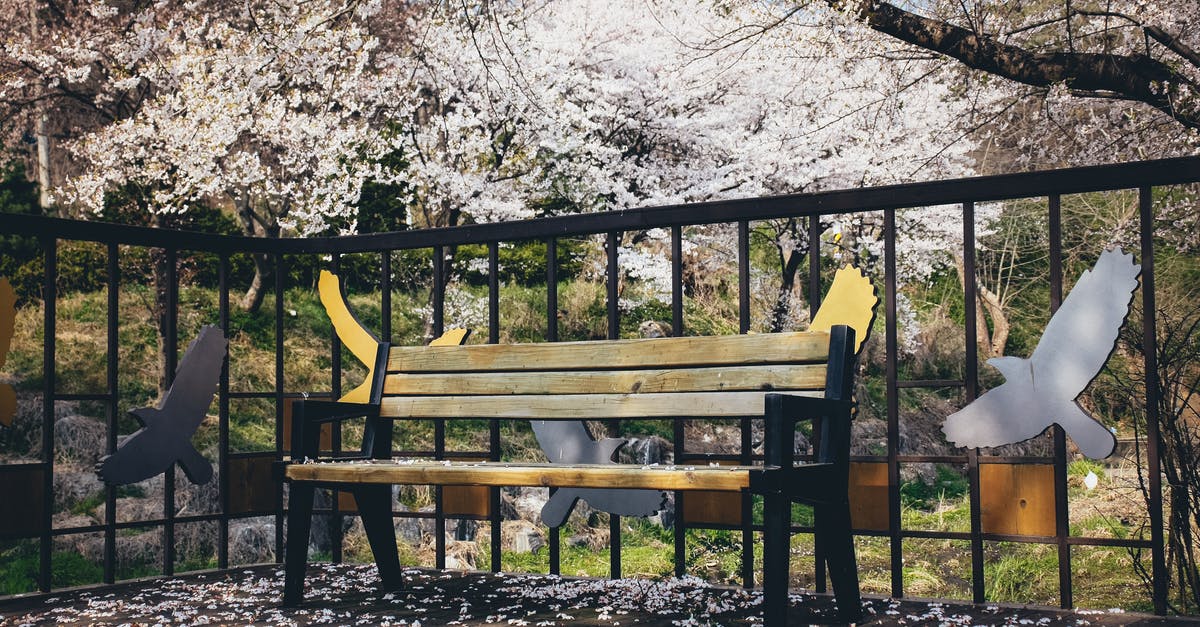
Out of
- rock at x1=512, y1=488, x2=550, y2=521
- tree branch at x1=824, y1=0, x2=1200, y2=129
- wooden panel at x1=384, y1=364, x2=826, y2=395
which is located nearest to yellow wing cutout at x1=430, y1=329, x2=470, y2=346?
wooden panel at x1=384, y1=364, x2=826, y2=395

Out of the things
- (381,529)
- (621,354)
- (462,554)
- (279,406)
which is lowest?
(462,554)

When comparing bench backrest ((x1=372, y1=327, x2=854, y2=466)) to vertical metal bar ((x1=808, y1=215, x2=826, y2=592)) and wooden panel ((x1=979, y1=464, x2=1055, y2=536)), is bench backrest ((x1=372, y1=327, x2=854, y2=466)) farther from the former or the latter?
wooden panel ((x1=979, y1=464, x2=1055, y2=536))

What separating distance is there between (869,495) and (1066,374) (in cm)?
68

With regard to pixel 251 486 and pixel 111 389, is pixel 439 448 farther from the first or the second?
pixel 111 389

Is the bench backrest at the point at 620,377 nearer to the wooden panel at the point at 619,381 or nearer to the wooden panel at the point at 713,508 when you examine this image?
the wooden panel at the point at 619,381

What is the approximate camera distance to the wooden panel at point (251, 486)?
13.5 ft

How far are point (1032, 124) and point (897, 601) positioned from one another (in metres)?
7.86

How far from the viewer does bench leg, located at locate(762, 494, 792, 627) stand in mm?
2371

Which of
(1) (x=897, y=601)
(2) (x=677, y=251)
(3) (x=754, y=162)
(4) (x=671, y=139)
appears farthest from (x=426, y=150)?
(1) (x=897, y=601)

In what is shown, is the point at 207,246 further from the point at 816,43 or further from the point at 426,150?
the point at 426,150

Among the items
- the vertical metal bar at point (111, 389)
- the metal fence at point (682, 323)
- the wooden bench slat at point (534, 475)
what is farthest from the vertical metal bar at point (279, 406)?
the wooden bench slat at point (534, 475)

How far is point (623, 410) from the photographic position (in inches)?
124

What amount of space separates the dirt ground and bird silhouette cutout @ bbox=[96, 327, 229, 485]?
0.43m

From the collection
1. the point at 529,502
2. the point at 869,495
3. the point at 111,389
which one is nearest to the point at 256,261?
the point at 529,502
